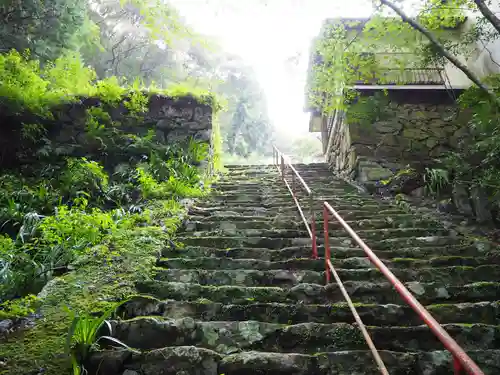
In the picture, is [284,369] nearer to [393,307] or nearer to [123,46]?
[393,307]

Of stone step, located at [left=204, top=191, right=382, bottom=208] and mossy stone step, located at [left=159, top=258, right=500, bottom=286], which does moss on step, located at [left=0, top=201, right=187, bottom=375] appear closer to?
mossy stone step, located at [left=159, top=258, right=500, bottom=286]

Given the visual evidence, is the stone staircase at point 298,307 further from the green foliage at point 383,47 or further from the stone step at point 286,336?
Result: the green foliage at point 383,47

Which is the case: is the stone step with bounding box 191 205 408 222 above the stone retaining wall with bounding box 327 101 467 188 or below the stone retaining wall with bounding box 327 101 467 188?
below

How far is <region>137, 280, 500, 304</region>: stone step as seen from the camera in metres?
2.56

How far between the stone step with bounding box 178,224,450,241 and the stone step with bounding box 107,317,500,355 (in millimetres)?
1790

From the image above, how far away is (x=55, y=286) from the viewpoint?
246 cm

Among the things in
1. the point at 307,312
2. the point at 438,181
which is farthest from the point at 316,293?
the point at 438,181

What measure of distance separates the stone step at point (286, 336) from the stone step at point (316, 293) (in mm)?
387

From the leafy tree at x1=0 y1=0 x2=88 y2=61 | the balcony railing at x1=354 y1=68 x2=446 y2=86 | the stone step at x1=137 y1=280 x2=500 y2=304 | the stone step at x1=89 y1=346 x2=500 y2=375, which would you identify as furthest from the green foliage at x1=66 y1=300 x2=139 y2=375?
→ the leafy tree at x1=0 y1=0 x2=88 y2=61

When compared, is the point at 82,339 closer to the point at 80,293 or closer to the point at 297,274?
the point at 80,293

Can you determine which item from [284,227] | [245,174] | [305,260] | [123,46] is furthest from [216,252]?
[123,46]

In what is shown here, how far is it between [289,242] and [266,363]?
1.93m

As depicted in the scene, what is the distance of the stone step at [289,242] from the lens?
3.64m

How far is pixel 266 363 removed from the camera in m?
1.86
